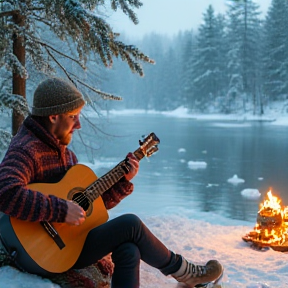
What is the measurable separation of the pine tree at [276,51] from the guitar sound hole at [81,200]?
131 ft

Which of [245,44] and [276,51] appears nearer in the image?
[276,51]

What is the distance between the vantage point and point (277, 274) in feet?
12.6

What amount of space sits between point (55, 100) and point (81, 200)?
62 cm

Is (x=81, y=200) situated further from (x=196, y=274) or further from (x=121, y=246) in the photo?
(x=196, y=274)

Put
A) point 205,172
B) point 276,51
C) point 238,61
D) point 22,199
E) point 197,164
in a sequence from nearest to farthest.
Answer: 1. point 22,199
2. point 205,172
3. point 197,164
4. point 276,51
5. point 238,61

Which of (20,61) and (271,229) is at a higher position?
(20,61)

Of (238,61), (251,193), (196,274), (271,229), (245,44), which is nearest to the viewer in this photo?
(196,274)

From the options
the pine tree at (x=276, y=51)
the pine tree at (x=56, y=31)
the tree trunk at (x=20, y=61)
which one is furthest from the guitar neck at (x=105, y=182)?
the pine tree at (x=276, y=51)

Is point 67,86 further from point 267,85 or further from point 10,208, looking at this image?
point 267,85

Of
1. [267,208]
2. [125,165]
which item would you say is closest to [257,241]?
[267,208]

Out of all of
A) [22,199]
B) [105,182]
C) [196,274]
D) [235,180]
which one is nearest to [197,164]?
[235,180]

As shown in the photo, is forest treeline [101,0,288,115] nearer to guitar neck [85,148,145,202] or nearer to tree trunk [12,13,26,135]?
tree trunk [12,13,26,135]

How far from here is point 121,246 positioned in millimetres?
2568

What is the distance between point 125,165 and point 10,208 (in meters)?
0.81
